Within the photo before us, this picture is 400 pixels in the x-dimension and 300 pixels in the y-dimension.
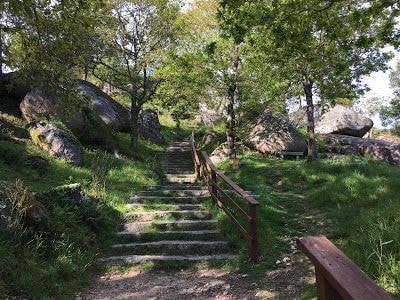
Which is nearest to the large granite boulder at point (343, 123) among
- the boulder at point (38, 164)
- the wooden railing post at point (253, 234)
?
the boulder at point (38, 164)

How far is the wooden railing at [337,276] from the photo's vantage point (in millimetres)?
1313

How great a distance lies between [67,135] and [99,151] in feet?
6.72

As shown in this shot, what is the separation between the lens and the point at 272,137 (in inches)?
748

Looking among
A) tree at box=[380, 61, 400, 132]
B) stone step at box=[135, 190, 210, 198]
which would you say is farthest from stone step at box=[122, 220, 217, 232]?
tree at box=[380, 61, 400, 132]

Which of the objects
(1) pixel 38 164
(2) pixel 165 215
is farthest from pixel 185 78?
(2) pixel 165 215

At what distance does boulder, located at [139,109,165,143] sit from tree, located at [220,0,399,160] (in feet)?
35.5

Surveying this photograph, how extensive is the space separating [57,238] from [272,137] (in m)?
14.1

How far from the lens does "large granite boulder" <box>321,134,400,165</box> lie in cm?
2011

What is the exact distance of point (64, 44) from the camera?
4.91 m

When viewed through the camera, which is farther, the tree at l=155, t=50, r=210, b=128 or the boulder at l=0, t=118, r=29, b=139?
the tree at l=155, t=50, r=210, b=128

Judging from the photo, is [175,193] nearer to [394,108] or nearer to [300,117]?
[300,117]

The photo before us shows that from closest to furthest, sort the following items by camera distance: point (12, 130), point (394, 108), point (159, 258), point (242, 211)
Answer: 1. point (242, 211)
2. point (159, 258)
3. point (12, 130)
4. point (394, 108)

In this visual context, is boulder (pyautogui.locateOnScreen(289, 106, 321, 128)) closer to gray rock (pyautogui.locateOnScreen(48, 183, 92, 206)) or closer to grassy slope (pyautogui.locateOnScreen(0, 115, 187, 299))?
grassy slope (pyautogui.locateOnScreen(0, 115, 187, 299))

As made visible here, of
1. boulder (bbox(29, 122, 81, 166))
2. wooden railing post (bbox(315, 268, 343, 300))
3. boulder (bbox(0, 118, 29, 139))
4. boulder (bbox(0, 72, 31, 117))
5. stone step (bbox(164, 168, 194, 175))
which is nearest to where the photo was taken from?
wooden railing post (bbox(315, 268, 343, 300))
